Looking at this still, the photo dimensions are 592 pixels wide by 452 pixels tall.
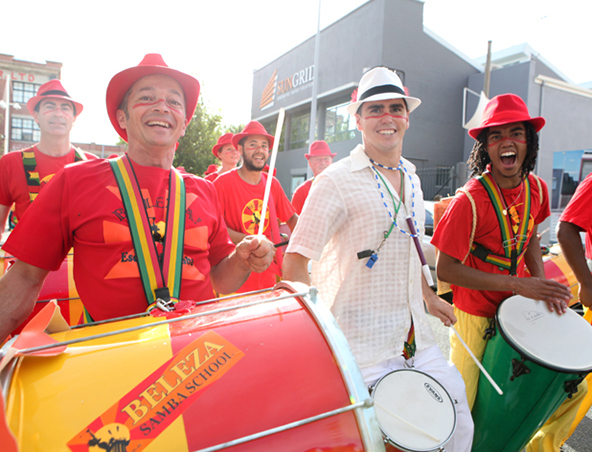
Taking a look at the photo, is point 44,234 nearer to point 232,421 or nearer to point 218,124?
point 232,421

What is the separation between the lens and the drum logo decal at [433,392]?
5.30 ft

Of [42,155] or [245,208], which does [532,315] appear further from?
[42,155]

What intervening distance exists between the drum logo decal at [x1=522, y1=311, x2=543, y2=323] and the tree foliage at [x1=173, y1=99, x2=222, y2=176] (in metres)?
19.7

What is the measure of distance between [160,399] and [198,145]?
21208 millimetres

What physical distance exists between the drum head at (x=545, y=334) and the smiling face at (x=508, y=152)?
788mm

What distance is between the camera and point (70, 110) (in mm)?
3828

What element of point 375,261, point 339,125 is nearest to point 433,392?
point 375,261

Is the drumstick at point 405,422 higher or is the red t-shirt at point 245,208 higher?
the red t-shirt at point 245,208

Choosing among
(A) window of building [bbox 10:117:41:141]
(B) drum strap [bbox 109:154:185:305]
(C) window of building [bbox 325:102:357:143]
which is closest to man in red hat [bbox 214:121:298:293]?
(B) drum strap [bbox 109:154:185:305]

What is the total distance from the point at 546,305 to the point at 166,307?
208 centimetres

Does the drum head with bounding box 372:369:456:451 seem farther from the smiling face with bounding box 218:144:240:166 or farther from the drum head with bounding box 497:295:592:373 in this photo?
the smiling face with bounding box 218:144:240:166

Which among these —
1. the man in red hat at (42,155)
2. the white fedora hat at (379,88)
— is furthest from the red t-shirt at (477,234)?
the man in red hat at (42,155)

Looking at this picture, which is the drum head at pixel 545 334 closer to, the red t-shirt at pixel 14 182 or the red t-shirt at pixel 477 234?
the red t-shirt at pixel 477 234

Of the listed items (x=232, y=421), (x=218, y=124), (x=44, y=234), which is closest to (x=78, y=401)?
(x=232, y=421)
